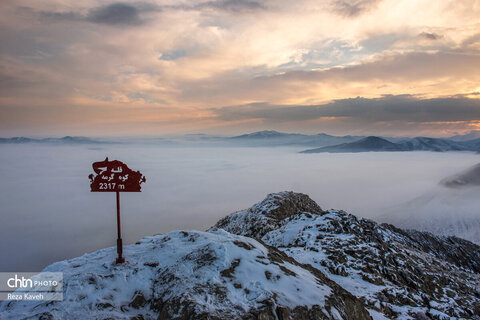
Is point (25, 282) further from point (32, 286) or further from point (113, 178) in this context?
point (113, 178)

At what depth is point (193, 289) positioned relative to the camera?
35.7 feet

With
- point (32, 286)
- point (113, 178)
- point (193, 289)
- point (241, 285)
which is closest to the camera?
point (193, 289)

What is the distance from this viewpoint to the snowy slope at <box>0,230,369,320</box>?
Result: 1005 cm

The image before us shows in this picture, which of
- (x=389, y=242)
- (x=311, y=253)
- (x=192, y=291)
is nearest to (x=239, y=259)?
(x=192, y=291)

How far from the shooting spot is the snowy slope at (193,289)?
10.0m

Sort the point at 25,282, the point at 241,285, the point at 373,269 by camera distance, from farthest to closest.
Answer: the point at 373,269 → the point at 25,282 → the point at 241,285

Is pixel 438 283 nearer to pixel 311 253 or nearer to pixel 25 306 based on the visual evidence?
pixel 311 253

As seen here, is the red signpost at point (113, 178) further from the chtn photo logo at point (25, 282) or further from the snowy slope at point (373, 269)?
the snowy slope at point (373, 269)

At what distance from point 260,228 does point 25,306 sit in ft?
102

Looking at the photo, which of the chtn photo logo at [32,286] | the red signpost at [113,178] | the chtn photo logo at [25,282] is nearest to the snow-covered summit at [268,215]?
the red signpost at [113,178]

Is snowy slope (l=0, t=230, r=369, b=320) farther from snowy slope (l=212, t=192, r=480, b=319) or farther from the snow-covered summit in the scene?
the snow-covered summit

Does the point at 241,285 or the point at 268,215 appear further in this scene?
the point at 268,215

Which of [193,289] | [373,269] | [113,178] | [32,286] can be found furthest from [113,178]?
[373,269]

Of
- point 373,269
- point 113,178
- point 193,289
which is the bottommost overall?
point 373,269
